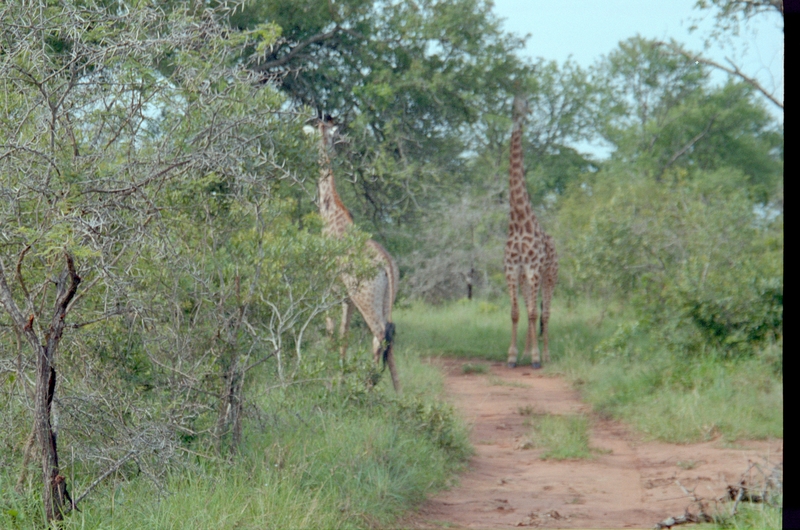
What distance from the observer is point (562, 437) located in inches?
255

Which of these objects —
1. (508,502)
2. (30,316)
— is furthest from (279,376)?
(30,316)

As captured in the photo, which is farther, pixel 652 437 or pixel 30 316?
pixel 652 437

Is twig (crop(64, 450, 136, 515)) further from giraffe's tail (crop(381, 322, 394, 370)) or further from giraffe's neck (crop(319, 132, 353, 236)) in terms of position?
giraffe's neck (crop(319, 132, 353, 236))

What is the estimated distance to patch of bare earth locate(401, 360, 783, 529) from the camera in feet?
15.6

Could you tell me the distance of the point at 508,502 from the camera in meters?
5.07

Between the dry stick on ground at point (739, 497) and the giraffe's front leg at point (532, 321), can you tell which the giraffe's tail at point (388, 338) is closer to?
the dry stick on ground at point (739, 497)

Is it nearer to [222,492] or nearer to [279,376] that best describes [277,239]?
[279,376]

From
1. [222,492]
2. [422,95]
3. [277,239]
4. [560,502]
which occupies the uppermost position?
[422,95]

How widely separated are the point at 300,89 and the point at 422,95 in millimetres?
1338

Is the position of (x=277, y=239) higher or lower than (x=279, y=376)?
higher

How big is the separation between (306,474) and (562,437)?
274 centimetres

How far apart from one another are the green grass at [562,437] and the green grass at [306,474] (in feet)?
2.27
